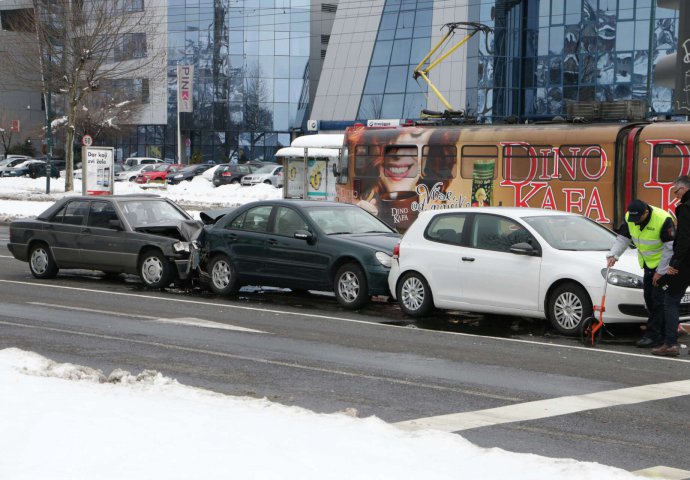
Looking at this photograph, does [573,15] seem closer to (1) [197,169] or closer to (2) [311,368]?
(1) [197,169]

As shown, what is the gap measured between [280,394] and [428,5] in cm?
5324

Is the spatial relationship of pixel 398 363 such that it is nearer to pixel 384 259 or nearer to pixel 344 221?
pixel 384 259

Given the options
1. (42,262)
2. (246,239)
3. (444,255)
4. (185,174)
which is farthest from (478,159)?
(185,174)

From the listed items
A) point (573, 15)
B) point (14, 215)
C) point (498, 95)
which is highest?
point (573, 15)

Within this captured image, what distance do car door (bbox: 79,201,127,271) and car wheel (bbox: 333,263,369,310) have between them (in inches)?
166

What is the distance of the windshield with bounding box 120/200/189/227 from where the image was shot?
17.8 m

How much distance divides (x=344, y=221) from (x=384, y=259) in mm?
1478

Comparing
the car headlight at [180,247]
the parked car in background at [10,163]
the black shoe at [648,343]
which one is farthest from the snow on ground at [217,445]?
the parked car in background at [10,163]

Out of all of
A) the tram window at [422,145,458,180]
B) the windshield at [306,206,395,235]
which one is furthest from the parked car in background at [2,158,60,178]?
the windshield at [306,206,395,235]

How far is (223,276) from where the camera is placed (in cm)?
1639

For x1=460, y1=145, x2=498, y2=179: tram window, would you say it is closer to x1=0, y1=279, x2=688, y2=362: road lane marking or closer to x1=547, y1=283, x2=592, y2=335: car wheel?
x1=0, y1=279, x2=688, y2=362: road lane marking

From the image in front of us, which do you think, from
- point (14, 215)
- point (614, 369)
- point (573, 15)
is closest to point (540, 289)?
point (614, 369)

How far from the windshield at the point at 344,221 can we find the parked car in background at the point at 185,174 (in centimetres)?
4564

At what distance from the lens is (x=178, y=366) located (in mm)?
10172
